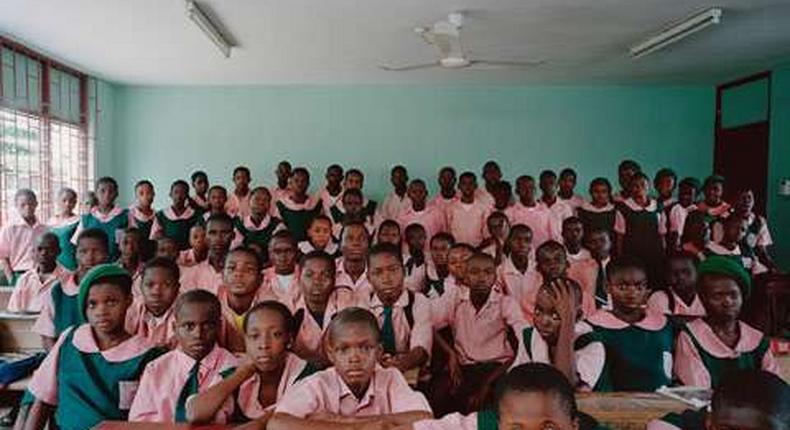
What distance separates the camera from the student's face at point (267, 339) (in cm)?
241

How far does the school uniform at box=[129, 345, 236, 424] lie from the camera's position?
7.91 feet

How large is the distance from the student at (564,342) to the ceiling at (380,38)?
275 cm

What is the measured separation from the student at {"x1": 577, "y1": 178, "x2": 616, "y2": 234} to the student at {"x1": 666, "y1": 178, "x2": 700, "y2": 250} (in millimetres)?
583

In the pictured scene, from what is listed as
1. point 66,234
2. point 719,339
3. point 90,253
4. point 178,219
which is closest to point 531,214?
point 178,219

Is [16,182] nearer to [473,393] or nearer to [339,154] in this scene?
[339,154]

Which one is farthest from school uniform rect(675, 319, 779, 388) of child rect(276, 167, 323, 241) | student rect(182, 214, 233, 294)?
child rect(276, 167, 323, 241)

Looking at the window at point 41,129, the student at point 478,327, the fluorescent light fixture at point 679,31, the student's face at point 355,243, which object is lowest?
the student at point 478,327

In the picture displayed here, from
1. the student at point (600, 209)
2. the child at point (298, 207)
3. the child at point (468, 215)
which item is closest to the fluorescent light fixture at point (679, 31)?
the student at point (600, 209)

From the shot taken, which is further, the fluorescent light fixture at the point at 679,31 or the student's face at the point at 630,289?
the fluorescent light fixture at the point at 679,31

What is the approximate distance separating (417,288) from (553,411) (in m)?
3.10

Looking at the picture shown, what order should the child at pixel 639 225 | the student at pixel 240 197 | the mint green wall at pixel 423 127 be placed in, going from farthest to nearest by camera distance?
Result: the mint green wall at pixel 423 127, the student at pixel 240 197, the child at pixel 639 225

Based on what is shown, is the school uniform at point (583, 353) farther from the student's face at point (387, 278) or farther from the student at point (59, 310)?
the student at point (59, 310)

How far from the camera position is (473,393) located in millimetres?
3463

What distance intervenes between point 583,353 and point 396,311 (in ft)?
3.24
